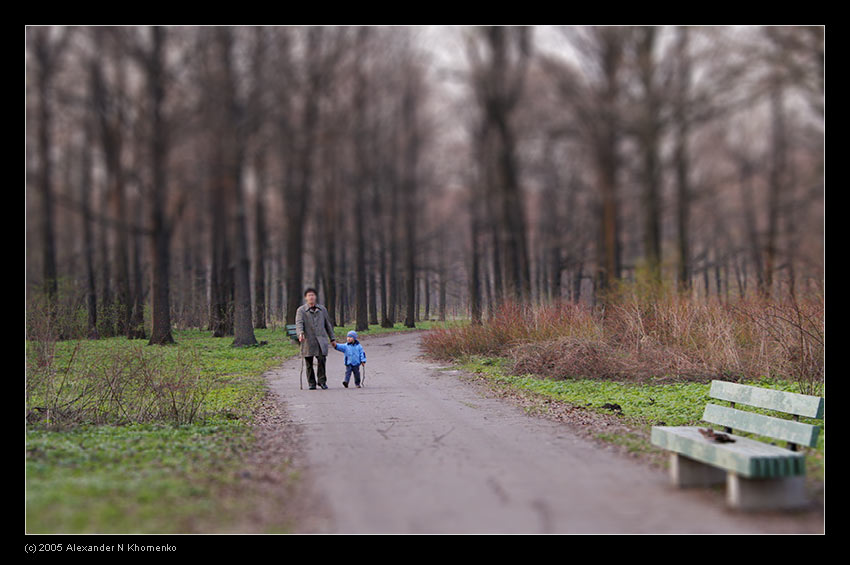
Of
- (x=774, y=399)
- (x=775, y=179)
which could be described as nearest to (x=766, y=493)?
(x=774, y=399)

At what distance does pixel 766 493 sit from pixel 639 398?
20.3 ft

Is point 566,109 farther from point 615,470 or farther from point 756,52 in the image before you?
point 615,470

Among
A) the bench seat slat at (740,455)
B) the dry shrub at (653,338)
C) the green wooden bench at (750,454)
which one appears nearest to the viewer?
the bench seat slat at (740,455)

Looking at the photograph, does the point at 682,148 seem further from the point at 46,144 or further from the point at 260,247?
the point at 46,144

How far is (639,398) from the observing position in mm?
11453

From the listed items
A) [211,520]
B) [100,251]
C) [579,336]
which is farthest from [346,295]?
[211,520]

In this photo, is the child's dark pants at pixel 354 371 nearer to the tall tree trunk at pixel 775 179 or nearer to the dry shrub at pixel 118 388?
the dry shrub at pixel 118 388

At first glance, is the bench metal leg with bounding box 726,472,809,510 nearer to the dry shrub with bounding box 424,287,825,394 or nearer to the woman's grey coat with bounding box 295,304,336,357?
the dry shrub with bounding box 424,287,825,394

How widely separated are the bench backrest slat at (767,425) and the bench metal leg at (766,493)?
41cm

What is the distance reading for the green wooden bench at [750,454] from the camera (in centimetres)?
529

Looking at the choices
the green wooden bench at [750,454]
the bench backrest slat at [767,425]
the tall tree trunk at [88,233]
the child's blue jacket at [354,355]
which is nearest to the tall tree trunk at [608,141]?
the child's blue jacket at [354,355]

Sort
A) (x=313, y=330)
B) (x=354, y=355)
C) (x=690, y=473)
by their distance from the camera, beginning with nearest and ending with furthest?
(x=690, y=473)
(x=313, y=330)
(x=354, y=355)

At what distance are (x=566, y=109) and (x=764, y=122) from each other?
6.15 meters

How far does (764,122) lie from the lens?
52.4 feet
